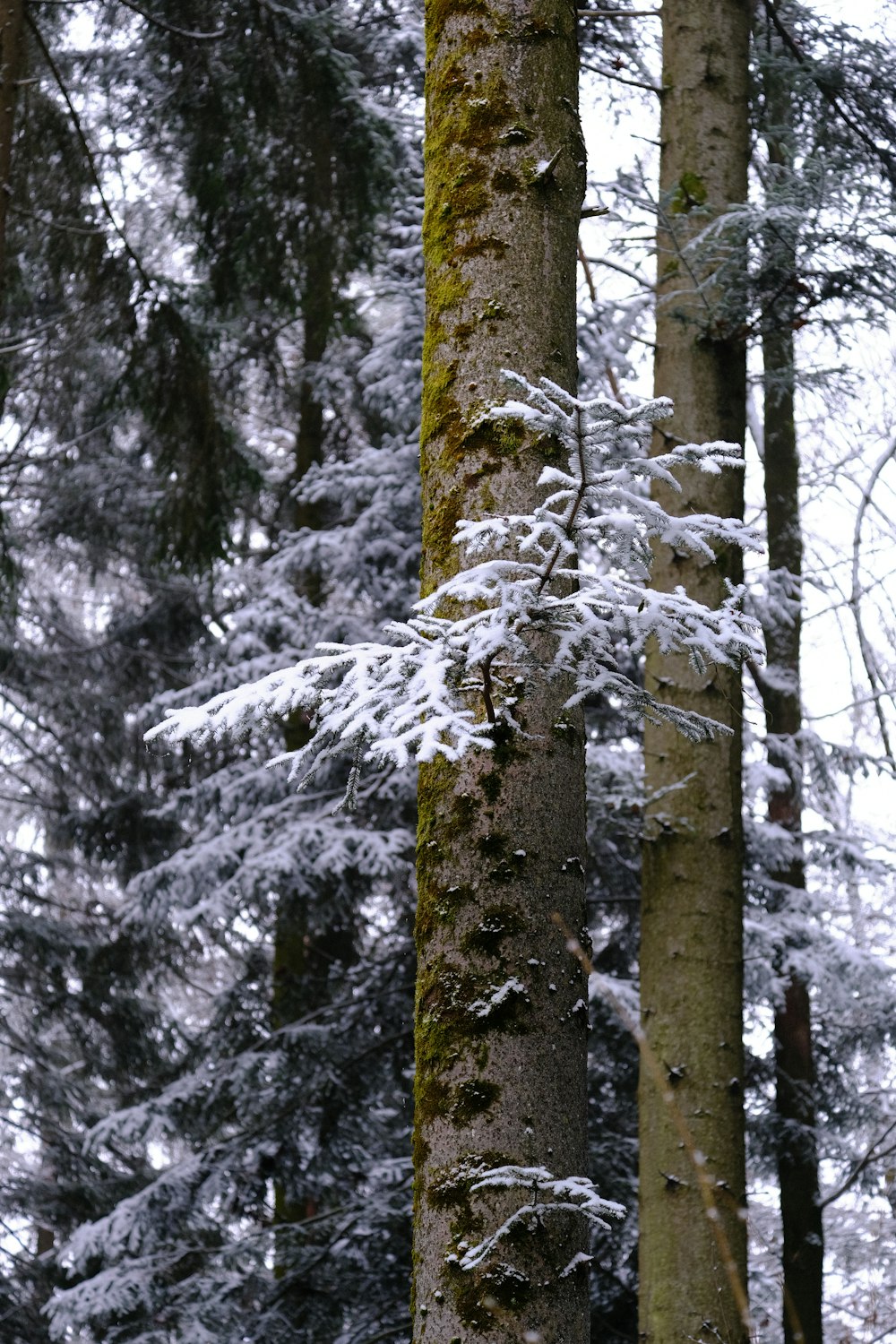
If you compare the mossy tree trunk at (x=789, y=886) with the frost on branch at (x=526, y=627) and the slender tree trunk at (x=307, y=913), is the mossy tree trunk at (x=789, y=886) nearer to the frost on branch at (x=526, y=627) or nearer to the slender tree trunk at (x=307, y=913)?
the slender tree trunk at (x=307, y=913)

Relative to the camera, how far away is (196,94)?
7.43m

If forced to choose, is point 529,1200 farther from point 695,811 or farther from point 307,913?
point 307,913

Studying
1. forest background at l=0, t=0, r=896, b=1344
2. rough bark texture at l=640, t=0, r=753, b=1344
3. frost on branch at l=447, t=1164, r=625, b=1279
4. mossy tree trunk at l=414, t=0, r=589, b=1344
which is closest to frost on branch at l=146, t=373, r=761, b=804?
mossy tree trunk at l=414, t=0, r=589, b=1344

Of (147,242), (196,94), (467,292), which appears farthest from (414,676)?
(147,242)

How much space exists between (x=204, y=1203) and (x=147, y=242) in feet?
22.9

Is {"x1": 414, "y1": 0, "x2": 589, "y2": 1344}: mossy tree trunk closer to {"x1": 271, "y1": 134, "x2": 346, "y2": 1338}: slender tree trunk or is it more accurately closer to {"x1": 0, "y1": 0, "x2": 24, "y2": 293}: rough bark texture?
{"x1": 0, "y1": 0, "x2": 24, "y2": 293}: rough bark texture

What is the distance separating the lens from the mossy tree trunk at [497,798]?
1.67 metres

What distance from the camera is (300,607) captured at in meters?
7.62

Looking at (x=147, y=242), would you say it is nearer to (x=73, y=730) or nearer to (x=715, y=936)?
(x=73, y=730)

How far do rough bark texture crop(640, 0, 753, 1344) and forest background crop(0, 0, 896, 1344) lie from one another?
0.21 m

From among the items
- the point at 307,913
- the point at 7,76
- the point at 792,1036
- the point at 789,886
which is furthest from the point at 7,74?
the point at 792,1036

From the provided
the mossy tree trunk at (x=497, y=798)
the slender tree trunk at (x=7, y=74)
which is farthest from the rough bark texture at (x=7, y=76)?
the mossy tree trunk at (x=497, y=798)

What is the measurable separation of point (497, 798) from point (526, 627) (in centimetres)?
27

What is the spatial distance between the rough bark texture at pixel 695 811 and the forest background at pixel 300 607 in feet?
0.70
